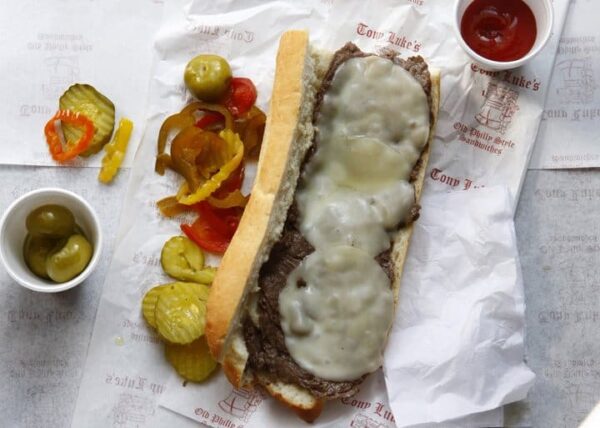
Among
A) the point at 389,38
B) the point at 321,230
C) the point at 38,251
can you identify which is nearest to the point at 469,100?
the point at 389,38

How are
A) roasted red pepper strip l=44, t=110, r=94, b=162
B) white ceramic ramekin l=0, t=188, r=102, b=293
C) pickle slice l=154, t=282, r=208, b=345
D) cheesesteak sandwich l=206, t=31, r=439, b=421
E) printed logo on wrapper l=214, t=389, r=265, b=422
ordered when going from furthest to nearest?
roasted red pepper strip l=44, t=110, r=94, b=162 < printed logo on wrapper l=214, t=389, r=265, b=422 < pickle slice l=154, t=282, r=208, b=345 < white ceramic ramekin l=0, t=188, r=102, b=293 < cheesesteak sandwich l=206, t=31, r=439, b=421

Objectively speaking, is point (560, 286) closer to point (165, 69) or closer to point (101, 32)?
point (165, 69)

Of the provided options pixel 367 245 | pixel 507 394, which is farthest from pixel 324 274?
pixel 507 394

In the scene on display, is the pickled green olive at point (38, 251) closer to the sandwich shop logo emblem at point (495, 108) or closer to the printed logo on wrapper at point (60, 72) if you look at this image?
the printed logo on wrapper at point (60, 72)

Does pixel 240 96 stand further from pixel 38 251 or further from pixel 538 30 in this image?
pixel 538 30

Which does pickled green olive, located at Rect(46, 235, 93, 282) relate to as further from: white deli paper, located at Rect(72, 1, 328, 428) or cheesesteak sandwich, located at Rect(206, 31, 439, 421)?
cheesesteak sandwich, located at Rect(206, 31, 439, 421)

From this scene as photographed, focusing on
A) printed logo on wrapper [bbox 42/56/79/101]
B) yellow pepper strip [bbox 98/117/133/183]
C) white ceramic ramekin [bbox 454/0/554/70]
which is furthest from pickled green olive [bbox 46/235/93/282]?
white ceramic ramekin [bbox 454/0/554/70]

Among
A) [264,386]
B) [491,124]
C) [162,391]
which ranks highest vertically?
[491,124]
